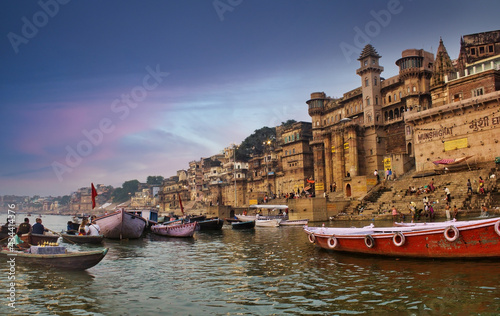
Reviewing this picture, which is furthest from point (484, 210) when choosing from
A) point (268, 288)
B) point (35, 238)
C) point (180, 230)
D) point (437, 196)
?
point (35, 238)

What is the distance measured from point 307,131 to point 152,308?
206 ft

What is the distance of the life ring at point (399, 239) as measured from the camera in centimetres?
1410

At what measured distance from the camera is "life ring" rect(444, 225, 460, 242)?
1284 cm

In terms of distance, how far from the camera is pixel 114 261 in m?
17.0

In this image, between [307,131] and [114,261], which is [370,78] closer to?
[307,131]

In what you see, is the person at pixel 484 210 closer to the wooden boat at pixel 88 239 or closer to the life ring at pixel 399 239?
the life ring at pixel 399 239

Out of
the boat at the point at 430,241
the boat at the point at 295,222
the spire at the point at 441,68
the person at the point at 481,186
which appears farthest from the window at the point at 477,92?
the boat at the point at 430,241

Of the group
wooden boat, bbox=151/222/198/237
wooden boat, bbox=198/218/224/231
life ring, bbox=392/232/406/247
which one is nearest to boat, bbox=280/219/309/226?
wooden boat, bbox=198/218/224/231

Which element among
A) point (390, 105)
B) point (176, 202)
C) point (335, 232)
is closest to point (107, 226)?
→ point (335, 232)

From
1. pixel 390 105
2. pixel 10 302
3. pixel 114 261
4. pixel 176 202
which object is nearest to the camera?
pixel 10 302

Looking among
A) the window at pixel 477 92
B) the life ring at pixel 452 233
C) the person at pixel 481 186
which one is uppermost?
the window at pixel 477 92

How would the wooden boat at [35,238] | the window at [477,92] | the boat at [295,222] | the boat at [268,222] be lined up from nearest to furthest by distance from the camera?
1. the wooden boat at [35,238]
2. the window at [477,92]
3. the boat at [295,222]
4. the boat at [268,222]

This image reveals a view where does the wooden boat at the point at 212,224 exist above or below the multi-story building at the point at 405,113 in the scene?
below

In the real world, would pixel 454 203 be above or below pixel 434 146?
below
